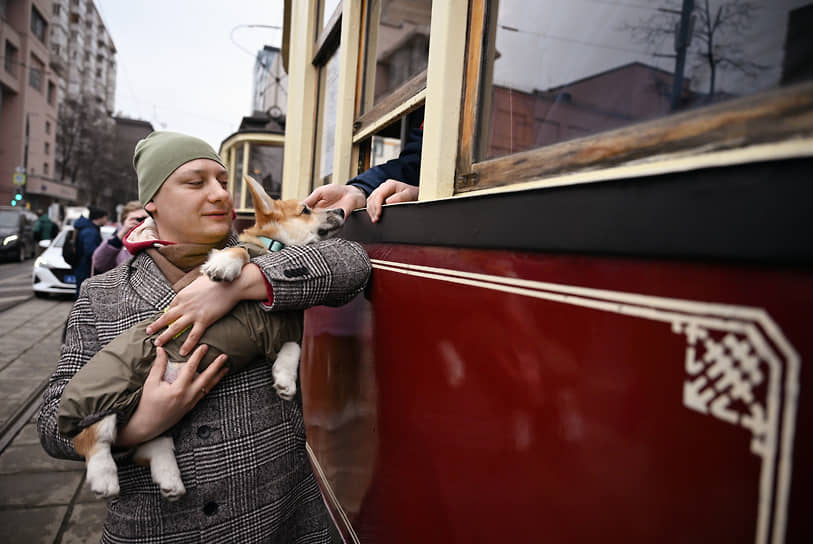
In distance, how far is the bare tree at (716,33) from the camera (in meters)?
0.75

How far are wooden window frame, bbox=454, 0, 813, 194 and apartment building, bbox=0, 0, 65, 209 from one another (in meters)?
38.9

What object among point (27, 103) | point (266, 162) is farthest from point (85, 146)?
point (266, 162)

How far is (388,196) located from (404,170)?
1.16 feet

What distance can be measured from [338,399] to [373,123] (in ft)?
4.07

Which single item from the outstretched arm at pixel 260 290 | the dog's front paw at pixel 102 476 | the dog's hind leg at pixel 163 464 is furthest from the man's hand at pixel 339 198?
the dog's front paw at pixel 102 476

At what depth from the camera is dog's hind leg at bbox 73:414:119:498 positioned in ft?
4.30

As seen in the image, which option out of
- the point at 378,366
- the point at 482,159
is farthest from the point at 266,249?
the point at 482,159

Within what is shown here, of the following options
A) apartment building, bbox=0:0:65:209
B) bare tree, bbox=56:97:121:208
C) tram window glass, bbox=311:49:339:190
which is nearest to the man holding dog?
tram window glass, bbox=311:49:339:190

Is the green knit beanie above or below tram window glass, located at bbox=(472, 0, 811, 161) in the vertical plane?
below

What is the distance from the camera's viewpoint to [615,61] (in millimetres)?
1041

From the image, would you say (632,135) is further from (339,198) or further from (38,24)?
(38,24)

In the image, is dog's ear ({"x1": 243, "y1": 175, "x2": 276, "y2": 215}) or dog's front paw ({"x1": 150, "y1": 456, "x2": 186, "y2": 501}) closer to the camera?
dog's front paw ({"x1": 150, "y1": 456, "x2": 186, "y2": 501})

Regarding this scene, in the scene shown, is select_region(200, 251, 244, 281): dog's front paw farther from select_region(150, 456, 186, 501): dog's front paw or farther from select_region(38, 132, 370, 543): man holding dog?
select_region(150, 456, 186, 501): dog's front paw

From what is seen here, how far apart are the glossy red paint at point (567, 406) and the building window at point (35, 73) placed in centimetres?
4731
